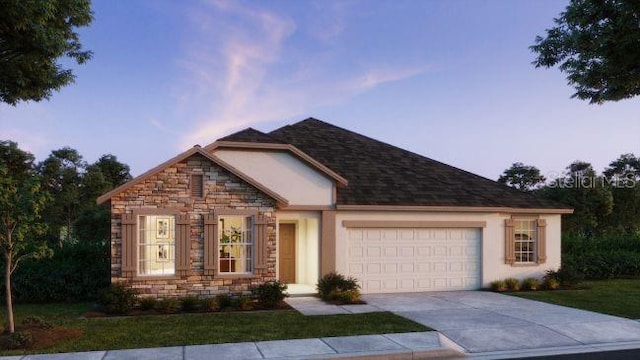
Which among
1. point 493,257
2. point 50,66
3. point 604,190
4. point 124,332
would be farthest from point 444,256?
point 604,190

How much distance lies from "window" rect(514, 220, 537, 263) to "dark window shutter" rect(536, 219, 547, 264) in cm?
17

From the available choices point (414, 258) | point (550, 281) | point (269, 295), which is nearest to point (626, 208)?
point (550, 281)

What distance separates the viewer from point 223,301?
44.2 ft

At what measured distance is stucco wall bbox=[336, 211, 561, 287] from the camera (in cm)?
1625

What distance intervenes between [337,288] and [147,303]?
5354 mm

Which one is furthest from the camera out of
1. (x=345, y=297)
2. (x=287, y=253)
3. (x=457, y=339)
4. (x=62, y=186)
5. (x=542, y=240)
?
(x=62, y=186)

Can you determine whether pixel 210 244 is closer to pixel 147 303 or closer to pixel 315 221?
pixel 147 303

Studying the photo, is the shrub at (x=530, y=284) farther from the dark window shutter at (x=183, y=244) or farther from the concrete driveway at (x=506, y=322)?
the dark window shutter at (x=183, y=244)

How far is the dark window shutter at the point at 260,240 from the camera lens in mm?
14297

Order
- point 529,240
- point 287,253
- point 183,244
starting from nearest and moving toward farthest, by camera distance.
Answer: point 183,244 → point 287,253 → point 529,240

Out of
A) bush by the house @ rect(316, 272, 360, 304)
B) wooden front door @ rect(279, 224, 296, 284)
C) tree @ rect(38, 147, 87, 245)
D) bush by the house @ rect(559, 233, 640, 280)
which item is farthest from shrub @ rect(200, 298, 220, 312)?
tree @ rect(38, 147, 87, 245)

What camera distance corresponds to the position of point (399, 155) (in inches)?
832

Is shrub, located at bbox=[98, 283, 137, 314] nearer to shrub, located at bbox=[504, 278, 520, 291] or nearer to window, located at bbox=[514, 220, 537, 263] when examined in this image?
shrub, located at bbox=[504, 278, 520, 291]

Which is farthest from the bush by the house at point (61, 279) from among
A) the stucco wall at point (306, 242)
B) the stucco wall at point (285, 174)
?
the stucco wall at point (306, 242)
